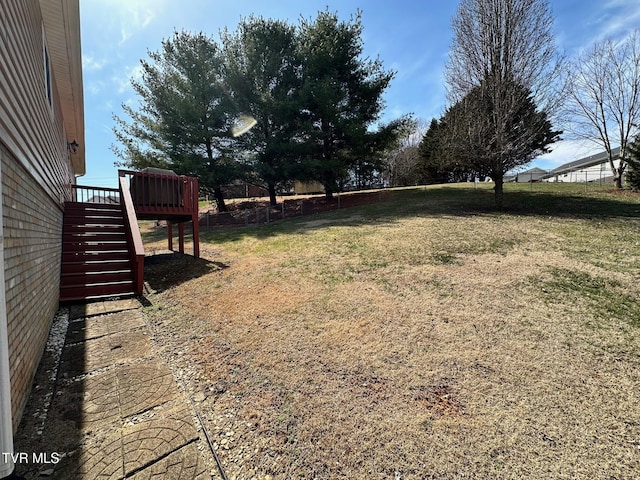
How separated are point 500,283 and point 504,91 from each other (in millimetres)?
9832

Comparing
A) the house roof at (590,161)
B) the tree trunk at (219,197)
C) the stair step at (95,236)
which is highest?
the house roof at (590,161)

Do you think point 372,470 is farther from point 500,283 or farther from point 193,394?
point 500,283

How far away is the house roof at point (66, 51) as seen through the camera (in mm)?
5176

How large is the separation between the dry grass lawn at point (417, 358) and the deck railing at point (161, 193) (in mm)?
1624

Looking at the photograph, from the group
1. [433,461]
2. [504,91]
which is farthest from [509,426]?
[504,91]

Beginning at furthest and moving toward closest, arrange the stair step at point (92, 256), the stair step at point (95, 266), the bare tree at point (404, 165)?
the bare tree at point (404, 165) < the stair step at point (92, 256) < the stair step at point (95, 266)

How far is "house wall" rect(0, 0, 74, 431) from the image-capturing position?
7.61 feet

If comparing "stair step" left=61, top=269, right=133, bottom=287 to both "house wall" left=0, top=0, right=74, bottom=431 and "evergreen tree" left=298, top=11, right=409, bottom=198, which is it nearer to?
"house wall" left=0, top=0, right=74, bottom=431

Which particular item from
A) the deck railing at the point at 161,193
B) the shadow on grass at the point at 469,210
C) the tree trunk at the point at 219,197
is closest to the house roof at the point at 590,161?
the shadow on grass at the point at 469,210

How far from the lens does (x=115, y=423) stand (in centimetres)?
221

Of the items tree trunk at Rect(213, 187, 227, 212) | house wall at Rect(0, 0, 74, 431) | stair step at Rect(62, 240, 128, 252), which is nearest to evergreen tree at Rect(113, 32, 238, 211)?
tree trunk at Rect(213, 187, 227, 212)

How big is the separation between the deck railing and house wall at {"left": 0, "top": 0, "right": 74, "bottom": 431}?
2783 millimetres

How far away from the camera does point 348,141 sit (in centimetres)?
1617

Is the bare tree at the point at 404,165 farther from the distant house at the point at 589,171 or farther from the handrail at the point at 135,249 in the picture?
the handrail at the point at 135,249
